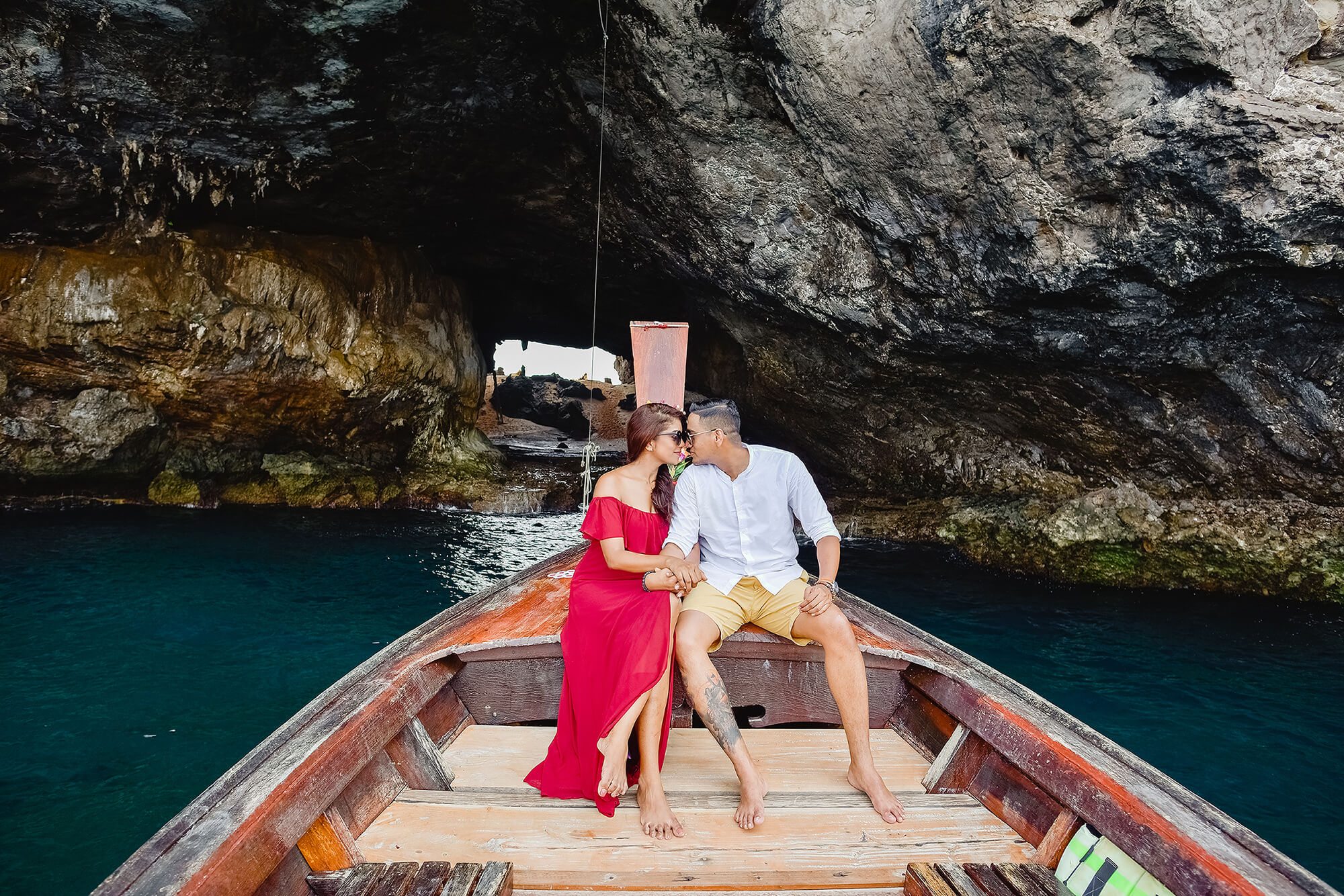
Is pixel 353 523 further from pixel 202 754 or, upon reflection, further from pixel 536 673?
pixel 536 673

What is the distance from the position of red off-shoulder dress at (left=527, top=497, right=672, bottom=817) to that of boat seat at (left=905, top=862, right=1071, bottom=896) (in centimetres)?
94

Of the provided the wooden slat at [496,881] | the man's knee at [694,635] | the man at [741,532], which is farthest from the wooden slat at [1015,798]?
the wooden slat at [496,881]

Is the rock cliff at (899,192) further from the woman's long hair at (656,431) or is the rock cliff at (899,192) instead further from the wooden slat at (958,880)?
the wooden slat at (958,880)

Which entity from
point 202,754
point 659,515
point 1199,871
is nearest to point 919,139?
point 659,515

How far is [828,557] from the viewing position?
3193mm

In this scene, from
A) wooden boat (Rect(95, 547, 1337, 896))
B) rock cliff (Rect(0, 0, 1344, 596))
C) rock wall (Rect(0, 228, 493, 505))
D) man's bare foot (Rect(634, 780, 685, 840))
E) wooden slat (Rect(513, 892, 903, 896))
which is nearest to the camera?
wooden boat (Rect(95, 547, 1337, 896))

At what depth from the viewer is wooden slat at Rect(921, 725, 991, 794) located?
2998 millimetres

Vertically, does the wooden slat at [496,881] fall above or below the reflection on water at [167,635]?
above

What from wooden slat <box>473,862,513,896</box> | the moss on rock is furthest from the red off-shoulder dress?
the moss on rock

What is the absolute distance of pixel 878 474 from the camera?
11953mm

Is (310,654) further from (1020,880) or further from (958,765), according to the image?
(1020,880)

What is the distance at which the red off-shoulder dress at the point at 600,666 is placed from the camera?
9.02 feet

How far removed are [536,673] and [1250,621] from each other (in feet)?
24.2

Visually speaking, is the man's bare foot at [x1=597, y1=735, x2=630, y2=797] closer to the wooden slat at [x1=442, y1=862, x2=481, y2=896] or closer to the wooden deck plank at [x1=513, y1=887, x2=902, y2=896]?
the wooden deck plank at [x1=513, y1=887, x2=902, y2=896]
